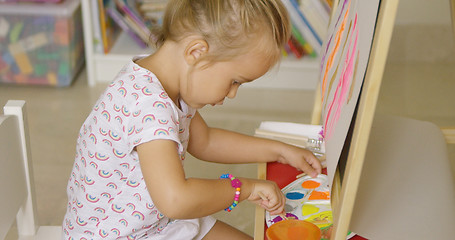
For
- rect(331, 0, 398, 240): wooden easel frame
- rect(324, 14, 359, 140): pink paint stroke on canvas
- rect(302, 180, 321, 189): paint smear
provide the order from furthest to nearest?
rect(302, 180, 321, 189): paint smear → rect(324, 14, 359, 140): pink paint stroke on canvas → rect(331, 0, 398, 240): wooden easel frame

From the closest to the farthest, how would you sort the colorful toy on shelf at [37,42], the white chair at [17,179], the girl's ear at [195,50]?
the girl's ear at [195,50], the white chair at [17,179], the colorful toy on shelf at [37,42]

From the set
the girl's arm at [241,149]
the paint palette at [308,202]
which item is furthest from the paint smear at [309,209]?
the girl's arm at [241,149]

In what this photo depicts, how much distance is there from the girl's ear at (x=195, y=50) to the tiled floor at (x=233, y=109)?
3.40ft

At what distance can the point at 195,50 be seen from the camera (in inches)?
38.4

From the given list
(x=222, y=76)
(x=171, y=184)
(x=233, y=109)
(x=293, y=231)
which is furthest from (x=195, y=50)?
(x=233, y=109)

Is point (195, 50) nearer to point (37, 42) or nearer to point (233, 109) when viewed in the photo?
point (233, 109)

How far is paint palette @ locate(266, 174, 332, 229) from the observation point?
3.45 ft

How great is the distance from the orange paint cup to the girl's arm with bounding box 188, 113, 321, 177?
0.65 feet

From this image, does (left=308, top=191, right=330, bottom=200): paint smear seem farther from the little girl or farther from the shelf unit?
the shelf unit

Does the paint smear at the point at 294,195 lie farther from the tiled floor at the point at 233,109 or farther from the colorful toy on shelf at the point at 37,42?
the colorful toy on shelf at the point at 37,42

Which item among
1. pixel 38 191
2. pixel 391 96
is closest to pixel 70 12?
pixel 38 191

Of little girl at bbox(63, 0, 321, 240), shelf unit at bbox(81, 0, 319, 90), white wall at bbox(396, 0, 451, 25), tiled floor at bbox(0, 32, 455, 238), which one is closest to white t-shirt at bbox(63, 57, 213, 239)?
little girl at bbox(63, 0, 321, 240)

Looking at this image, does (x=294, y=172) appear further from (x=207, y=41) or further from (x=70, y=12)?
(x=70, y=12)

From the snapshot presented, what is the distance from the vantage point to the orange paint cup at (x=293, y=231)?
970mm
